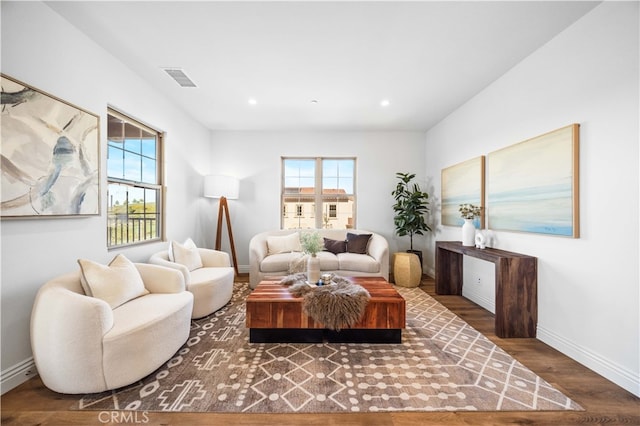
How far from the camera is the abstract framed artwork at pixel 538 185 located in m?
2.06

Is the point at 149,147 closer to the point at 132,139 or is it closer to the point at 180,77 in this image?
the point at 132,139

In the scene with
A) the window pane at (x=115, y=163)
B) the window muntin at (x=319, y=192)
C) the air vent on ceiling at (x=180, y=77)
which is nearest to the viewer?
the window pane at (x=115, y=163)

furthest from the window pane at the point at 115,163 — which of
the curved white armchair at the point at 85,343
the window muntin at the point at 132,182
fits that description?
the curved white armchair at the point at 85,343

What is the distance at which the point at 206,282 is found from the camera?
9.09 feet

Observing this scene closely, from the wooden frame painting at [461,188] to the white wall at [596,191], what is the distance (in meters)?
0.72

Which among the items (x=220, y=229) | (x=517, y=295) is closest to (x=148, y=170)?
(x=220, y=229)

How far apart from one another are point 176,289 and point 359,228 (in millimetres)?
3365

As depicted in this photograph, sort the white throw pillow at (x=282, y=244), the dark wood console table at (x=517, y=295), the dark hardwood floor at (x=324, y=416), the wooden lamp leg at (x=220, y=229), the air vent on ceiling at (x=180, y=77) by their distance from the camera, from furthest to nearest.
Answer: the wooden lamp leg at (x=220, y=229) < the white throw pillow at (x=282, y=244) < the air vent on ceiling at (x=180, y=77) < the dark wood console table at (x=517, y=295) < the dark hardwood floor at (x=324, y=416)

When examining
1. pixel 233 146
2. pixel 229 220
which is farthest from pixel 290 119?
pixel 229 220

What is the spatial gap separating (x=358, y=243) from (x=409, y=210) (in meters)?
1.07

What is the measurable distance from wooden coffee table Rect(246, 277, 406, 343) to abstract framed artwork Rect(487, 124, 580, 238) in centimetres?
148

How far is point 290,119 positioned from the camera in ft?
13.8

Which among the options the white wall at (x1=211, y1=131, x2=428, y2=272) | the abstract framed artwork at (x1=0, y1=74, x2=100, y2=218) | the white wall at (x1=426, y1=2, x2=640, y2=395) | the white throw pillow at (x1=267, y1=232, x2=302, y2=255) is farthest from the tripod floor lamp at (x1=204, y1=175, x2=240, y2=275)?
the white wall at (x1=426, y1=2, x2=640, y2=395)

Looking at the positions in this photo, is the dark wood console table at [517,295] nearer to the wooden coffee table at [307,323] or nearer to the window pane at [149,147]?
the wooden coffee table at [307,323]
